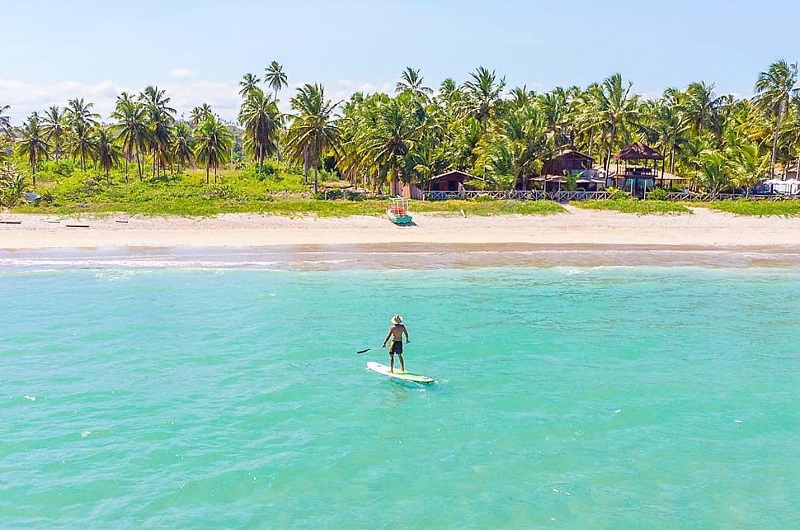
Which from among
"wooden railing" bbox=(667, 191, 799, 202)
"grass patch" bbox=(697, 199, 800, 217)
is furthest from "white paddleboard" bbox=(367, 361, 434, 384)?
"wooden railing" bbox=(667, 191, 799, 202)

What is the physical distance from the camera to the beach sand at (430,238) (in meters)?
38.9

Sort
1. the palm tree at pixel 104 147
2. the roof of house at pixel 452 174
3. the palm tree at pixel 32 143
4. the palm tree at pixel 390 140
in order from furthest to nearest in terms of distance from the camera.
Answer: the palm tree at pixel 104 147, the palm tree at pixel 32 143, the roof of house at pixel 452 174, the palm tree at pixel 390 140

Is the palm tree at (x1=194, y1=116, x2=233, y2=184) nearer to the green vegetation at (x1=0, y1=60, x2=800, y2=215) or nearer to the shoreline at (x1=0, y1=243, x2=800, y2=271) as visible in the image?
the green vegetation at (x1=0, y1=60, x2=800, y2=215)

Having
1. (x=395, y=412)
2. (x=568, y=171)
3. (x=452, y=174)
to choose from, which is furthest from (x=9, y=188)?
(x=395, y=412)

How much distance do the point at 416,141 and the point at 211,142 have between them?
23.7 meters

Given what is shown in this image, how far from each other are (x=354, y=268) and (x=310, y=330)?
11517 mm

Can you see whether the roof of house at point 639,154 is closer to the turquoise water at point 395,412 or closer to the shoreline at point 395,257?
the shoreline at point 395,257

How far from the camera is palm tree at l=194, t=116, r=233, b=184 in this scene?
7175cm

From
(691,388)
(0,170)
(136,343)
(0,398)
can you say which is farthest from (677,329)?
(0,170)

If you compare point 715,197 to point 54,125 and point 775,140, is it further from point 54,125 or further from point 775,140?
point 54,125

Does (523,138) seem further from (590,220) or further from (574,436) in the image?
(574,436)

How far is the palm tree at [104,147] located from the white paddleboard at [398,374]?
67053mm

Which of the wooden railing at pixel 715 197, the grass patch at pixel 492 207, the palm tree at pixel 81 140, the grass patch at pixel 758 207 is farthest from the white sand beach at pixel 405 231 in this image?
the palm tree at pixel 81 140

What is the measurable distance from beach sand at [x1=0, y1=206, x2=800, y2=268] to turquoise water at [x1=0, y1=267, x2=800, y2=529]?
972 centimetres
